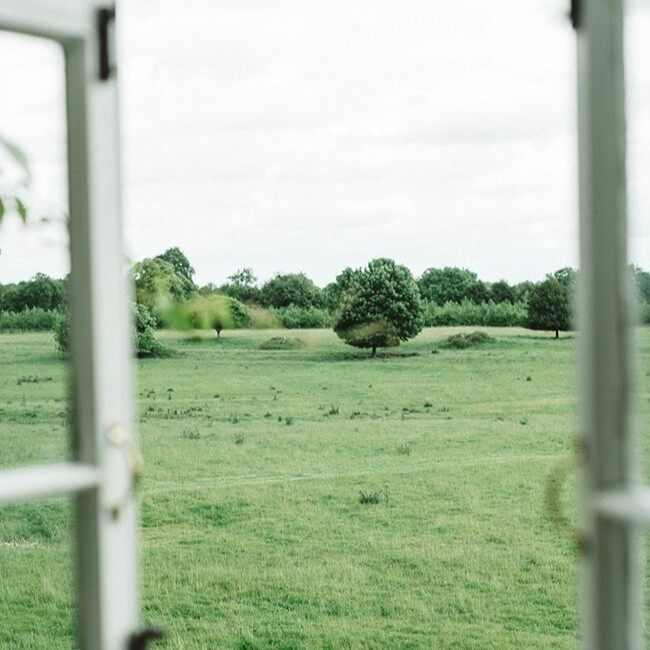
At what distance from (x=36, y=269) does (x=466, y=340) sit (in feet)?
26.3

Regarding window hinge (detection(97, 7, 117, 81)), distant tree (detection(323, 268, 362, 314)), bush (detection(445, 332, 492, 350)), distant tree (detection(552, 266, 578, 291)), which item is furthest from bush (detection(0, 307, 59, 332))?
distant tree (detection(552, 266, 578, 291))

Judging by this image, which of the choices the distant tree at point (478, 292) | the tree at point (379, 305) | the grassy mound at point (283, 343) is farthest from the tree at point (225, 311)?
the distant tree at point (478, 292)

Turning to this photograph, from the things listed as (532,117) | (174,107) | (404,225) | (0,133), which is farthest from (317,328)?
(0,133)

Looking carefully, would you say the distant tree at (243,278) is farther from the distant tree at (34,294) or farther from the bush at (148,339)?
the distant tree at (34,294)

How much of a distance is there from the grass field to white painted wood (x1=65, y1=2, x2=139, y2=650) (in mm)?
7654

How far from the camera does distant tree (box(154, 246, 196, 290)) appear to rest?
8.72 m

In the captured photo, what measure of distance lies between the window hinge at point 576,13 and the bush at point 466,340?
7.81 meters

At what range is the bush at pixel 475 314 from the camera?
8.55 m

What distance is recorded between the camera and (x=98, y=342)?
1051 millimetres

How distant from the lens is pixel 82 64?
3.43ft

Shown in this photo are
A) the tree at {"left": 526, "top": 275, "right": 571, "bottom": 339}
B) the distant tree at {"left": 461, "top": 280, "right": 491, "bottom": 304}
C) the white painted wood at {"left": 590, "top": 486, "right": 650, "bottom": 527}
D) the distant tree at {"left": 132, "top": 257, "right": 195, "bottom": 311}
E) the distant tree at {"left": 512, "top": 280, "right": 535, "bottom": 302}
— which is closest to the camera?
the white painted wood at {"left": 590, "top": 486, "right": 650, "bottom": 527}

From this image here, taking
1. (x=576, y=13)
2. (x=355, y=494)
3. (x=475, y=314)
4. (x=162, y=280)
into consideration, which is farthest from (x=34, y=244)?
(x=355, y=494)

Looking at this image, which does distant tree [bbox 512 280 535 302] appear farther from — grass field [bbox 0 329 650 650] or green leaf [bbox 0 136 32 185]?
green leaf [bbox 0 136 32 185]

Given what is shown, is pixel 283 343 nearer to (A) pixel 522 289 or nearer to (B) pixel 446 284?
(B) pixel 446 284
